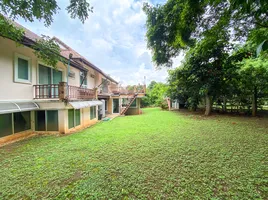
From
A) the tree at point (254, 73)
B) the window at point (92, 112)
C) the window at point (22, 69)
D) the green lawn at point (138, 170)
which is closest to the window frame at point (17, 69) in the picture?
the window at point (22, 69)

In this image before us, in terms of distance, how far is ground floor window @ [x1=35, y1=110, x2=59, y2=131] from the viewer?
23.5 feet

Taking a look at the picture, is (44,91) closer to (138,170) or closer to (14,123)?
(14,123)

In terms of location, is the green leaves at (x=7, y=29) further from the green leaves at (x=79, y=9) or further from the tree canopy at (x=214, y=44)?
the tree canopy at (x=214, y=44)

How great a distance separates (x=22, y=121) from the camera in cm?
644

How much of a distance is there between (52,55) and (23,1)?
204cm

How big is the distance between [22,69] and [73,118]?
3.59 metres

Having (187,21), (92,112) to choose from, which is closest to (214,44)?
(187,21)

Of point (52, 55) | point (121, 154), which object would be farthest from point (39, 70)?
point (121, 154)

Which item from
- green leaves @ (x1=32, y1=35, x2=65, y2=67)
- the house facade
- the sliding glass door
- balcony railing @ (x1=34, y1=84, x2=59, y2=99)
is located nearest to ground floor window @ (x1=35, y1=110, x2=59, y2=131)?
the house facade

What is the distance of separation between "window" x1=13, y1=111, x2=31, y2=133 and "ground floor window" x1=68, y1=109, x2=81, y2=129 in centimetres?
192

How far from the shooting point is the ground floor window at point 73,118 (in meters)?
7.76

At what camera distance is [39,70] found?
7.12 m

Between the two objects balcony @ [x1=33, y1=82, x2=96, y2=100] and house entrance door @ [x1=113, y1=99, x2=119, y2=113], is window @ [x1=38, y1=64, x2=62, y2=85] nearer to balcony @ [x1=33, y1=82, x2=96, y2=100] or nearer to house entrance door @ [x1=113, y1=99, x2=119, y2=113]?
balcony @ [x1=33, y1=82, x2=96, y2=100]

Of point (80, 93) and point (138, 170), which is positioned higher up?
point (80, 93)
